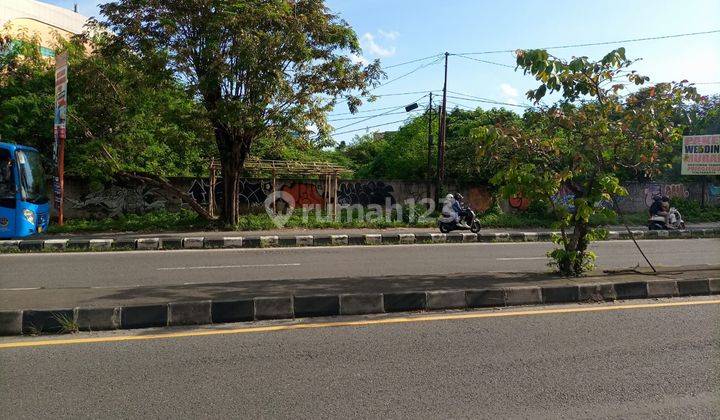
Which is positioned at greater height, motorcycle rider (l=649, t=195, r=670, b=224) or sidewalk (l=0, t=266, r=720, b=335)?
motorcycle rider (l=649, t=195, r=670, b=224)

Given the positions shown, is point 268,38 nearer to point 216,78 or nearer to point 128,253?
point 216,78

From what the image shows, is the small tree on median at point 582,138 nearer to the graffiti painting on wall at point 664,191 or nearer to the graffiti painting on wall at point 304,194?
the graffiti painting on wall at point 304,194

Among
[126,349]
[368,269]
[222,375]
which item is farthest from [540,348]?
[368,269]

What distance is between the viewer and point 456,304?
6.52 metres

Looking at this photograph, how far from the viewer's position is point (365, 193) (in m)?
22.5

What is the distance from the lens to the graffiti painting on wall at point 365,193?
73.2ft

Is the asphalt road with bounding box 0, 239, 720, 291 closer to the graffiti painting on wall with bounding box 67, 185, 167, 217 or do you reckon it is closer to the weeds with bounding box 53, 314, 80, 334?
the weeds with bounding box 53, 314, 80, 334

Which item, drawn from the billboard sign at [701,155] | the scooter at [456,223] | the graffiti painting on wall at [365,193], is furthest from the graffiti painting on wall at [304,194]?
the billboard sign at [701,155]

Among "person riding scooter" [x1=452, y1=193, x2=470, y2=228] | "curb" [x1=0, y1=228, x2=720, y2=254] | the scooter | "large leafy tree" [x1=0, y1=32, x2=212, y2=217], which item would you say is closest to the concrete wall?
"large leafy tree" [x1=0, y1=32, x2=212, y2=217]

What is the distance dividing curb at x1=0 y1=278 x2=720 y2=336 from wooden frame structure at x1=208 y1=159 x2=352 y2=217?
549 inches

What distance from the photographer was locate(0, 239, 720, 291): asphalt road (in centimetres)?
874

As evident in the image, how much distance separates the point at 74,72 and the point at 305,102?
8.68 meters

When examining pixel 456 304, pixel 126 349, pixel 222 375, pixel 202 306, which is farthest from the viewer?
pixel 456 304

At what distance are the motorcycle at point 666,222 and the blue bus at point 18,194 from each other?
19197 mm
